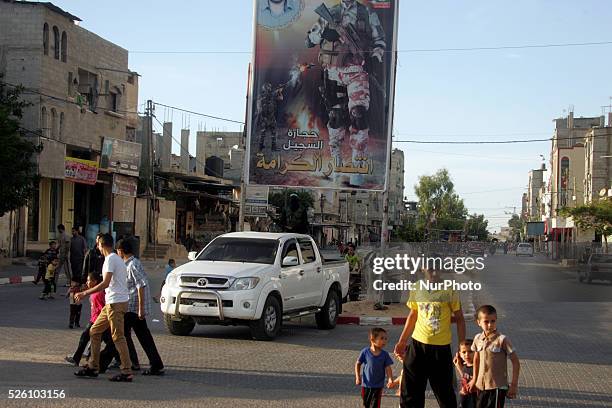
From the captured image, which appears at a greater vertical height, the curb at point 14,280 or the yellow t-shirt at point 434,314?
the yellow t-shirt at point 434,314

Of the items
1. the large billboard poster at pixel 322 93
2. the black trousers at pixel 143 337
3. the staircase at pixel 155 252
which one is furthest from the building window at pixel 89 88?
the black trousers at pixel 143 337

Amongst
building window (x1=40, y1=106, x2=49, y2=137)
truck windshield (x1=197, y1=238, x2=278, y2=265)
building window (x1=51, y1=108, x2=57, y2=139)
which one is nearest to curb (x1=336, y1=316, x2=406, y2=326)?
truck windshield (x1=197, y1=238, x2=278, y2=265)

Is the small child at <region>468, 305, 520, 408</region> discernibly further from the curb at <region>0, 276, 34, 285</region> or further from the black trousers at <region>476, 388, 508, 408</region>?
the curb at <region>0, 276, 34, 285</region>

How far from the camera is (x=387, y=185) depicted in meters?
23.2

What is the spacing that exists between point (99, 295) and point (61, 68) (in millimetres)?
29462

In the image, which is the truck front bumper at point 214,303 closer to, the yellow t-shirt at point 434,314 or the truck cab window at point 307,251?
the truck cab window at point 307,251

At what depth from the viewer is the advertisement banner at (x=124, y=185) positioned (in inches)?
1631

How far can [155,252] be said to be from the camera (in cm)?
4469

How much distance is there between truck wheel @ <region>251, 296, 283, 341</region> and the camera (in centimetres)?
1362

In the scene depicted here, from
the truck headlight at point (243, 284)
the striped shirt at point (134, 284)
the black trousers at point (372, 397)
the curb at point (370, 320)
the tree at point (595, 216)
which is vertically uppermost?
the tree at point (595, 216)

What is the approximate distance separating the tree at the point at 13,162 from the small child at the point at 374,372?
73.2 ft

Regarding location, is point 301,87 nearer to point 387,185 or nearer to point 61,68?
point 387,185

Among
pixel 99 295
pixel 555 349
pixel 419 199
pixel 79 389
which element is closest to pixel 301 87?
pixel 555 349

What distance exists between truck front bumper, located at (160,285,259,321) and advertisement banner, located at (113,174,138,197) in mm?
28760
